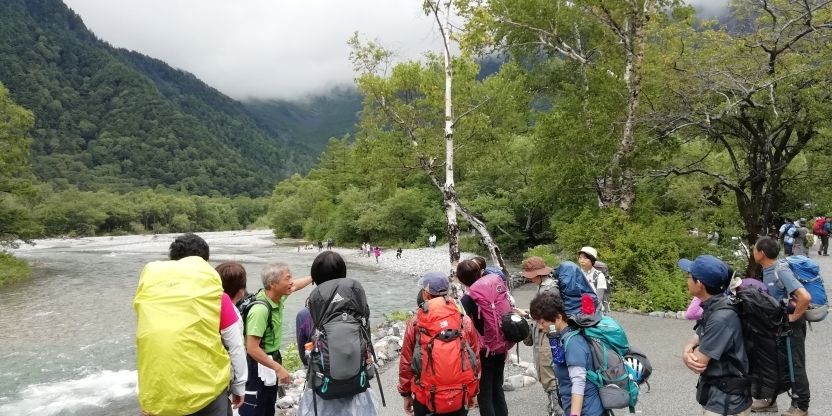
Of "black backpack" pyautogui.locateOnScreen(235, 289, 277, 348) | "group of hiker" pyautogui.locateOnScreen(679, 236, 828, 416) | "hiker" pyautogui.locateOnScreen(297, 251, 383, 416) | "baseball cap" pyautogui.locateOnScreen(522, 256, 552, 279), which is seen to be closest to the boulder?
"black backpack" pyautogui.locateOnScreen(235, 289, 277, 348)

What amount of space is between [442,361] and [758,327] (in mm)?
2029

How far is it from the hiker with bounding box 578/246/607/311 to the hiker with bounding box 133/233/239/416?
420 cm

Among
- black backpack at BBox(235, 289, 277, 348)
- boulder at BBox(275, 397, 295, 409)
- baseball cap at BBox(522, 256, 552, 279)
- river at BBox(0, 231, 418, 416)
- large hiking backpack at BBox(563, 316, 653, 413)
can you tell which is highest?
baseball cap at BBox(522, 256, 552, 279)

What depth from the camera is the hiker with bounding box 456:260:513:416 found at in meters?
3.87

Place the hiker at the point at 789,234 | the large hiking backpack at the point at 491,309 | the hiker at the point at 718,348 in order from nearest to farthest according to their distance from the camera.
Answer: the hiker at the point at 718,348
the large hiking backpack at the point at 491,309
the hiker at the point at 789,234

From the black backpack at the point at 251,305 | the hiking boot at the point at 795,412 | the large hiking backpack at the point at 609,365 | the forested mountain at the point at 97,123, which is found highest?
the forested mountain at the point at 97,123

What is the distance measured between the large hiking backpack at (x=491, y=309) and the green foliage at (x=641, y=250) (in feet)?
23.0

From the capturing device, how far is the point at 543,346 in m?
4.13

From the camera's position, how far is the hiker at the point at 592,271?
5.55m

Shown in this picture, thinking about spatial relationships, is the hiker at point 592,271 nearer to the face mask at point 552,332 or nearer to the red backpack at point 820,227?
the face mask at point 552,332

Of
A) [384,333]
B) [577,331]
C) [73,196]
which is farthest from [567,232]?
[73,196]

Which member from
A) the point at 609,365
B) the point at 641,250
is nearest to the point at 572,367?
the point at 609,365

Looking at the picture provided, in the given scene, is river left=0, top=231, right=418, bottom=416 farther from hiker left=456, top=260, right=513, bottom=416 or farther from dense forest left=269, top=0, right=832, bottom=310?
hiker left=456, top=260, right=513, bottom=416

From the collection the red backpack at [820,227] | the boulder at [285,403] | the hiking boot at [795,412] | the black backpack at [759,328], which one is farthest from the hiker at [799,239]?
the boulder at [285,403]
